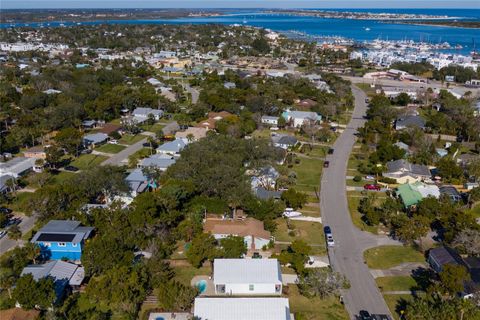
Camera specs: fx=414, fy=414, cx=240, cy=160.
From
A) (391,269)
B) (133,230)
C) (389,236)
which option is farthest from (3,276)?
(389,236)

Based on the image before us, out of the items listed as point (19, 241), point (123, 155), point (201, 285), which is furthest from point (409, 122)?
point (19, 241)

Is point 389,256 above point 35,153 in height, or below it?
below

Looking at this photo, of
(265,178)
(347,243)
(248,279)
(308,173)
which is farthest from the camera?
(308,173)

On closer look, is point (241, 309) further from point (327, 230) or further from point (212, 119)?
point (212, 119)

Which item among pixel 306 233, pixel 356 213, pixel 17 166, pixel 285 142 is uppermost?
pixel 17 166

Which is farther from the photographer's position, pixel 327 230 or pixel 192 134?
pixel 192 134
